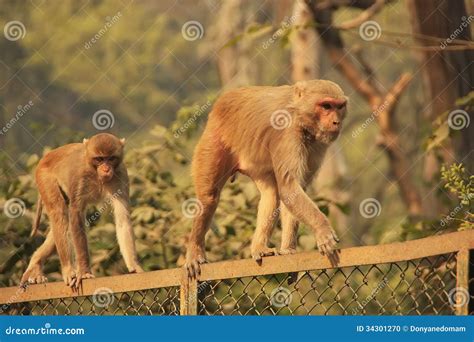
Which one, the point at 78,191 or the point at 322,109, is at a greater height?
the point at 78,191

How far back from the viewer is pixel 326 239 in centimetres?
575

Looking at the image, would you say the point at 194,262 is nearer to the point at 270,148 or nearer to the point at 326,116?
the point at 270,148

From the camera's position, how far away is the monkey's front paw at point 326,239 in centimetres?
552

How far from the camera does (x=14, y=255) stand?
356 inches

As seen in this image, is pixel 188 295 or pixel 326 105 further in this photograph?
pixel 326 105

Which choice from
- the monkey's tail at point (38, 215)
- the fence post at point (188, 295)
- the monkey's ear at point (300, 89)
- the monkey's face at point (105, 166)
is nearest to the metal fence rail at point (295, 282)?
the fence post at point (188, 295)

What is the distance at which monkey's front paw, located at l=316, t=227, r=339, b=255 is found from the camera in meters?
5.52

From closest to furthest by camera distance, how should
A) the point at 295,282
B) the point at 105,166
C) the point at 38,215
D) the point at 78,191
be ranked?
the point at 295,282, the point at 105,166, the point at 78,191, the point at 38,215

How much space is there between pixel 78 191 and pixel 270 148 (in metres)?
1.82

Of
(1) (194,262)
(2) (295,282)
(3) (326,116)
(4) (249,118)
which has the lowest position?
(2) (295,282)

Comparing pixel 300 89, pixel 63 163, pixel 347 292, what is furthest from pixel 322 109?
pixel 347 292

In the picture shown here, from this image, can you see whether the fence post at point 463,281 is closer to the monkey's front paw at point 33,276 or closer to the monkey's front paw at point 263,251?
the monkey's front paw at point 263,251

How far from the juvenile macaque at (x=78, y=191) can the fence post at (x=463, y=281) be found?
12.2 ft

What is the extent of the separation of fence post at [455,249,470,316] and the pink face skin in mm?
2413
